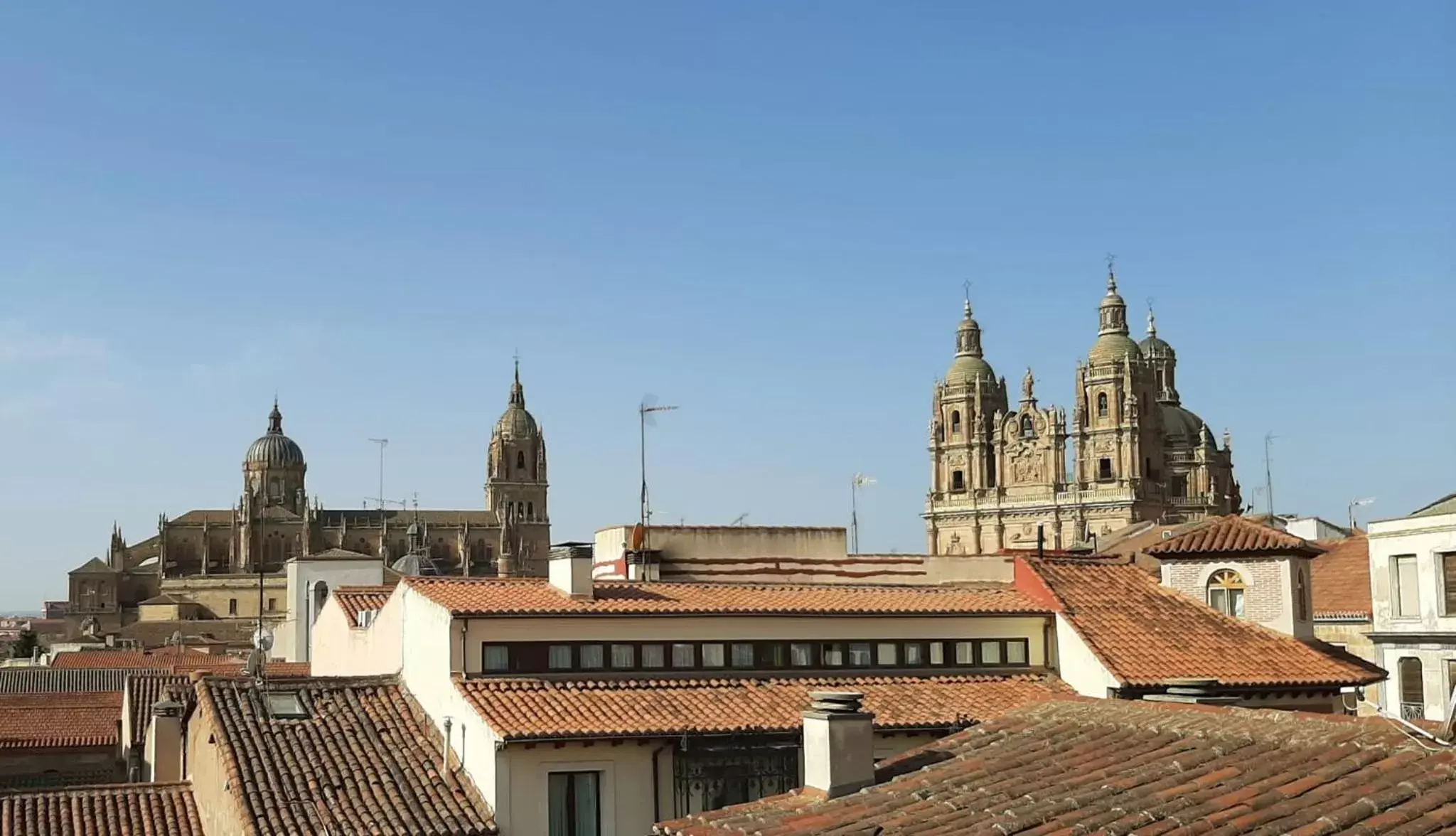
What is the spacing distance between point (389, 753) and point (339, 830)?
237 cm

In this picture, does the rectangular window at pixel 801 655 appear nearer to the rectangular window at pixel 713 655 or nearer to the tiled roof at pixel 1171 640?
the rectangular window at pixel 713 655

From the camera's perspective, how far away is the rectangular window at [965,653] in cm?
2391

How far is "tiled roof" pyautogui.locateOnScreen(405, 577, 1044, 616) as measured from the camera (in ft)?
70.7

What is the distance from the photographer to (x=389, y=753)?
67.0 ft

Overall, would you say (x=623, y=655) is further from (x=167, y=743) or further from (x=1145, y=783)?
(x=1145, y=783)

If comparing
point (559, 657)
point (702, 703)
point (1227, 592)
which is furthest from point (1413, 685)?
point (559, 657)

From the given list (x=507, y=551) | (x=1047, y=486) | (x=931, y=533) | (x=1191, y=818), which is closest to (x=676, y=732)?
(x=1191, y=818)

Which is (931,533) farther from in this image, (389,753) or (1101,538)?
(389,753)

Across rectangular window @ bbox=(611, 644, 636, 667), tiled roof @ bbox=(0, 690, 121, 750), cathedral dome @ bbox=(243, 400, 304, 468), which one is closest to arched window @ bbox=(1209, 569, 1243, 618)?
rectangular window @ bbox=(611, 644, 636, 667)

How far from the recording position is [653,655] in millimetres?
21875

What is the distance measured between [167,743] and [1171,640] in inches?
698

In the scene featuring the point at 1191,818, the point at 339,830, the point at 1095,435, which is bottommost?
the point at 339,830

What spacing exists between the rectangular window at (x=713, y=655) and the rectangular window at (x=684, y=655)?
16cm

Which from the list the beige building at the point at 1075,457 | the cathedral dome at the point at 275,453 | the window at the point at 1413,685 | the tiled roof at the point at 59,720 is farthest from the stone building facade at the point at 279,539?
the window at the point at 1413,685
